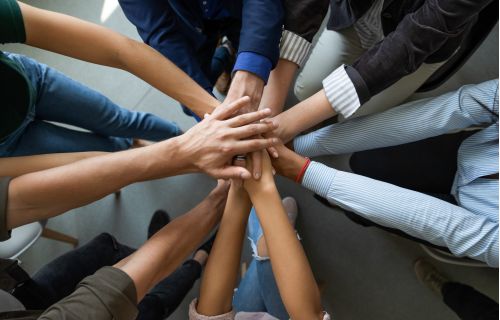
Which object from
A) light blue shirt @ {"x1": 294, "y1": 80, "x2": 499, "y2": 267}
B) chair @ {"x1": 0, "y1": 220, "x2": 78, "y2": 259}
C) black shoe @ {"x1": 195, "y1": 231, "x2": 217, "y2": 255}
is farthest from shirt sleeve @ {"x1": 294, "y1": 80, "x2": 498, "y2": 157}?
chair @ {"x1": 0, "y1": 220, "x2": 78, "y2": 259}

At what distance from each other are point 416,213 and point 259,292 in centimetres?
63

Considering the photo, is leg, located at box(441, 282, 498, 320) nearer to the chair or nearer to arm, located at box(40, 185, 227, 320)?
arm, located at box(40, 185, 227, 320)

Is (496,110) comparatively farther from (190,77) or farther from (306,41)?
(190,77)

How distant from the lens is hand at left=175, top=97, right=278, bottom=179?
0.92 metres

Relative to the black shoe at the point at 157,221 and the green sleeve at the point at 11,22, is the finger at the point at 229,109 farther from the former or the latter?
the black shoe at the point at 157,221

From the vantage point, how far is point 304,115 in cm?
106

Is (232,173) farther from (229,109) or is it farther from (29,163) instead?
(29,163)

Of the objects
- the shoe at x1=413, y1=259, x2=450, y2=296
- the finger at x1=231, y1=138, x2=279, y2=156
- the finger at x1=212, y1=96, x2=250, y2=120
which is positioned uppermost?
the finger at x1=212, y1=96, x2=250, y2=120

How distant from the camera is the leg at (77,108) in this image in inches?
44.1

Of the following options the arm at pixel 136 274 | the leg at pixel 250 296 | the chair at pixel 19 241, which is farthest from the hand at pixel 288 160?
the chair at pixel 19 241

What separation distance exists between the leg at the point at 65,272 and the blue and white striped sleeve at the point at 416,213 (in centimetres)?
80

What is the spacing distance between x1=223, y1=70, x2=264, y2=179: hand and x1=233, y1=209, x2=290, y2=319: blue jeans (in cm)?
42

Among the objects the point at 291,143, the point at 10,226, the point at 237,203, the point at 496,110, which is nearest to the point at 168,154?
the point at 237,203

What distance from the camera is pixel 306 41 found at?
1.04m
